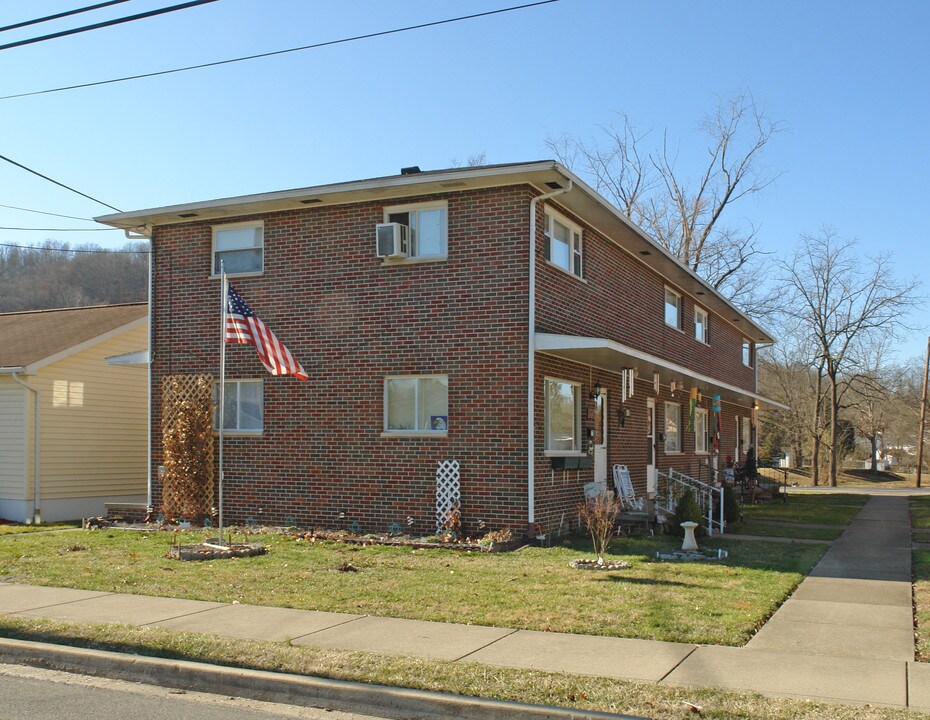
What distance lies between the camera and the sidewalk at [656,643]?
6801 millimetres

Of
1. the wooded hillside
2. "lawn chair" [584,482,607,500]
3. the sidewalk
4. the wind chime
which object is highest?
the wooded hillside

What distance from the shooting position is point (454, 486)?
1505 centimetres

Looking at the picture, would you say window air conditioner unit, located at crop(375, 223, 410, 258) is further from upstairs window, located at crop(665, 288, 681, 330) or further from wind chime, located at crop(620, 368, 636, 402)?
upstairs window, located at crop(665, 288, 681, 330)

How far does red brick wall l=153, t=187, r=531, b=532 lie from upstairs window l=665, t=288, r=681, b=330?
9.26 meters

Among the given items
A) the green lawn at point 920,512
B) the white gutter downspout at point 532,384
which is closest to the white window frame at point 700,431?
the green lawn at point 920,512

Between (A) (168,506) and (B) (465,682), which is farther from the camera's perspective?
(A) (168,506)

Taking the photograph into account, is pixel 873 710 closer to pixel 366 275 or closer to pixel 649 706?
pixel 649 706

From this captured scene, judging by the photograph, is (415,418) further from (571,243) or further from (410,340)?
(571,243)

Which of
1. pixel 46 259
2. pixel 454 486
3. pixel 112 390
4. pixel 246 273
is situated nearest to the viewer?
pixel 454 486

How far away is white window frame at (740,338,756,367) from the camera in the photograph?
113ft

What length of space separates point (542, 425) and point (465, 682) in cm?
868

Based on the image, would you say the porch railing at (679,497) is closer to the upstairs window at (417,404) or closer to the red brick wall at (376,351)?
the red brick wall at (376,351)

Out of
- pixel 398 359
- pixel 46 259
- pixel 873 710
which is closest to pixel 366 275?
pixel 398 359

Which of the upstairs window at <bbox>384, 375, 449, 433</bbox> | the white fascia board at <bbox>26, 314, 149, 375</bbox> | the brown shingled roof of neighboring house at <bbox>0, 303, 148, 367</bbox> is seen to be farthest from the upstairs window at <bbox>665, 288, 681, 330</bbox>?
the brown shingled roof of neighboring house at <bbox>0, 303, 148, 367</bbox>
